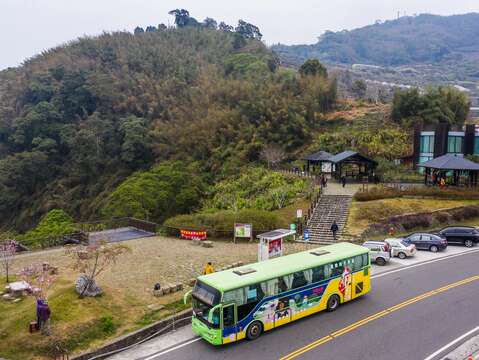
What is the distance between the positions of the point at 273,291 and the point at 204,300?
7.56 feet

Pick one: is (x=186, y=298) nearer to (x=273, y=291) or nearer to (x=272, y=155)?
(x=273, y=291)

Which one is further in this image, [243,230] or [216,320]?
[243,230]

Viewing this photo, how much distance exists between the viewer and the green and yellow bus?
511 inches

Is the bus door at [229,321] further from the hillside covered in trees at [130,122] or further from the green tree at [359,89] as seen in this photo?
the green tree at [359,89]

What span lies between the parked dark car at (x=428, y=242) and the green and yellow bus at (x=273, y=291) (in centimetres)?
907

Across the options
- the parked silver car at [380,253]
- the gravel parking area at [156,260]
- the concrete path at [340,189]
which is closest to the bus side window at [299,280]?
the gravel parking area at [156,260]

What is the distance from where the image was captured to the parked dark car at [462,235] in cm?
2489

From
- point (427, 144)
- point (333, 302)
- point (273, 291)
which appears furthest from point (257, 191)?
point (273, 291)

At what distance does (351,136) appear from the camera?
5156 centimetres

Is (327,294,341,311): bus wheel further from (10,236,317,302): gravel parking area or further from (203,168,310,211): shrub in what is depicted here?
(203,168,310,211): shrub

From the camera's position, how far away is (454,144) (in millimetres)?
43938

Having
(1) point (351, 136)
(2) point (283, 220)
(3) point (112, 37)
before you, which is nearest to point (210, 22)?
(3) point (112, 37)

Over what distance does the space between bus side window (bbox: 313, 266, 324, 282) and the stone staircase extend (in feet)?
34.7

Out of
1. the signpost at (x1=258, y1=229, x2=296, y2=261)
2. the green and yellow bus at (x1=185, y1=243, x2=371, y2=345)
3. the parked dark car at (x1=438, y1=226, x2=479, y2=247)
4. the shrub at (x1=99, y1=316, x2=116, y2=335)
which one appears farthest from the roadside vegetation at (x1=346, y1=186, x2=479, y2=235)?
the shrub at (x1=99, y1=316, x2=116, y2=335)
